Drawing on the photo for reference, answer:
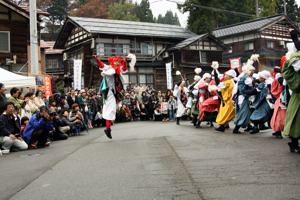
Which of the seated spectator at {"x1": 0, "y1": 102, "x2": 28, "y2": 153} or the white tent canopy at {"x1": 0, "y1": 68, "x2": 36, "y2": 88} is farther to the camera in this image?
the white tent canopy at {"x1": 0, "y1": 68, "x2": 36, "y2": 88}

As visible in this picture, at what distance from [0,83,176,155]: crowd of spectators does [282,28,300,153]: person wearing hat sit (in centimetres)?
661

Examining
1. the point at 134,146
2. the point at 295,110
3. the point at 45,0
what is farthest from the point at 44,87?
the point at 45,0

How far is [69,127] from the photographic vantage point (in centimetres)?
1463

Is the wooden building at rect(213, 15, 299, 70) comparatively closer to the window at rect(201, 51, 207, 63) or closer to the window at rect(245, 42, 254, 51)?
the window at rect(245, 42, 254, 51)

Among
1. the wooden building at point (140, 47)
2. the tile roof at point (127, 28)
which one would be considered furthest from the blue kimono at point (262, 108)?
the tile roof at point (127, 28)

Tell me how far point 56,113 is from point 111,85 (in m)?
3.27

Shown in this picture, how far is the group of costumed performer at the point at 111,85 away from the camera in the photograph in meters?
11.3

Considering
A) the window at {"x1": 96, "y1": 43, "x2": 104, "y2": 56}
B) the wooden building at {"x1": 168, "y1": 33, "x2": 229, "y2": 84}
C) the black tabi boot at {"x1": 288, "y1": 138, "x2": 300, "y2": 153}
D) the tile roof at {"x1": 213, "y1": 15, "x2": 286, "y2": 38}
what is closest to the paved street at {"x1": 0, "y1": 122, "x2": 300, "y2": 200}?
the black tabi boot at {"x1": 288, "y1": 138, "x2": 300, "y2": 153}

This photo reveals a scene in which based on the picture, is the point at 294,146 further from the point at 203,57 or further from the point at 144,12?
the point at 144,12

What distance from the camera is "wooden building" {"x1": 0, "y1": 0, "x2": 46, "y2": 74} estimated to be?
87.4 feet

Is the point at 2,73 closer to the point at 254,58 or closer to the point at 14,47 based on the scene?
the point at 254,58

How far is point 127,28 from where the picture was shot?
124 ft

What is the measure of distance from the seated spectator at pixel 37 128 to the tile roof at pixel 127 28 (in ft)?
78.2

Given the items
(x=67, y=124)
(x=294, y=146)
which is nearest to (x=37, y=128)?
(x=67, y=124)
